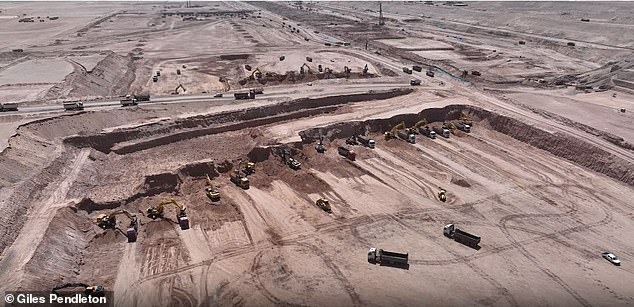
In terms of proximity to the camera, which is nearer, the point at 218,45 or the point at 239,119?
the point at 239,119

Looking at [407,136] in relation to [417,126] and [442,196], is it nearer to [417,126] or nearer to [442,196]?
[417,126]

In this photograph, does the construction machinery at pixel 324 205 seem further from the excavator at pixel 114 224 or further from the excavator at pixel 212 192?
the excavator at pixel 114 224

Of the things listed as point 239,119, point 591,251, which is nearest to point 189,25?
point 239,119

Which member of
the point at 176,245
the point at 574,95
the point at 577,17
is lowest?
the point at 176,245

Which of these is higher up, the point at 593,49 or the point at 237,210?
the point at 593,49

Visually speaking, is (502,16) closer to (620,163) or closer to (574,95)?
(574,95)

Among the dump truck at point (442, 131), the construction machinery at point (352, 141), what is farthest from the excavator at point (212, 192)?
the dump truck at point (442, 131)

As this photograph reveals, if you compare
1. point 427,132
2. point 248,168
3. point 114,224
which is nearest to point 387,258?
point 248,168
